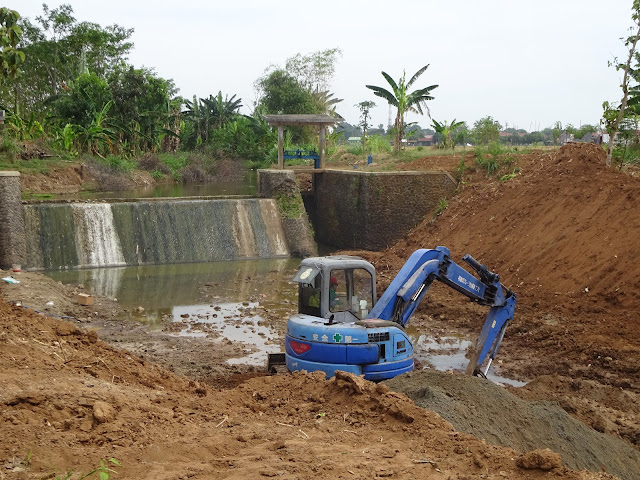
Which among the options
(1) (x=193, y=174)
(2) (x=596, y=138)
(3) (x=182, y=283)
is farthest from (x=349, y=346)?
(1) (x=193, y=174)

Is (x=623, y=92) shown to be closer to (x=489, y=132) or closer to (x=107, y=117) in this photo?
(x=489, y=132)

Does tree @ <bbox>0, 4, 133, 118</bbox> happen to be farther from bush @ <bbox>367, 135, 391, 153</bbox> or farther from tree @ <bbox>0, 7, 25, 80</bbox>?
tree @ <bbox>0, 7, 25, 80</bbox>

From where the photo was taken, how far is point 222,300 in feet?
55.5

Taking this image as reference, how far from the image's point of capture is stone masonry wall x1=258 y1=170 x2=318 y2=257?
2370cm

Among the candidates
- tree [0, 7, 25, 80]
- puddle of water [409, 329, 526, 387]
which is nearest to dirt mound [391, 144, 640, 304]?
puddle of water [409, 329, 526, 387]

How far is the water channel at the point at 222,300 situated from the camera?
43.5 feet

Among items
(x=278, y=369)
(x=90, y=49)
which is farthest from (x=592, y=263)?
(x=90, y=49)

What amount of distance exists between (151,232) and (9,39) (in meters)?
14.9

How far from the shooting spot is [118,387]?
754cm

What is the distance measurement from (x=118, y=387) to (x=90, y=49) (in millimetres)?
43786

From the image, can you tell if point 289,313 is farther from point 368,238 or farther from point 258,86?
point 258,86

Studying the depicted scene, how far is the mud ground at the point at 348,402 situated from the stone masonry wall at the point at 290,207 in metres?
8.31

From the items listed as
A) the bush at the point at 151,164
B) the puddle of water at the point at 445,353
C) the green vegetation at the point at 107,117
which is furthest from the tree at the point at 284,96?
the puddle of water at the point at 445,353

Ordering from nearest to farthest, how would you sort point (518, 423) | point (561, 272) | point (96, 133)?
Answer: point (518, 423)
point (561, 272)
point (96, 133)
